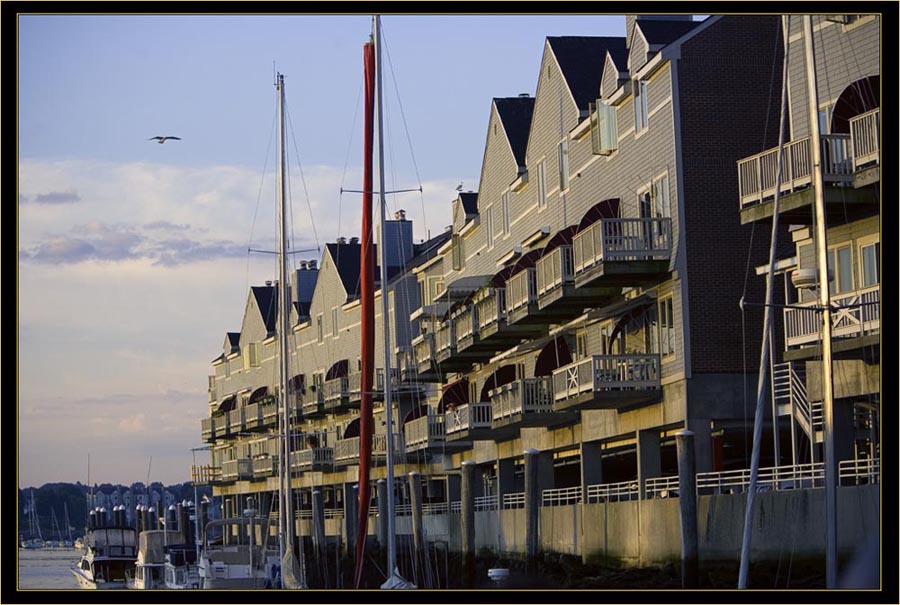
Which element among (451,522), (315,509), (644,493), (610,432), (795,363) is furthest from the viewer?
(315,509)

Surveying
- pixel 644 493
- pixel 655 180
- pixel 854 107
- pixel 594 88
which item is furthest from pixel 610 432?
pixel 854 107

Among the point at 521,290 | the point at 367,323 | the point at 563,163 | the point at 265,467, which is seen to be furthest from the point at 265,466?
the point at 367,323

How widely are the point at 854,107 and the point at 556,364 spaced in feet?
60.1

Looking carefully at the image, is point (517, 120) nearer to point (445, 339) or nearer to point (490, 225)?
point (490, 225)

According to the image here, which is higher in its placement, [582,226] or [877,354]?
[582,226]

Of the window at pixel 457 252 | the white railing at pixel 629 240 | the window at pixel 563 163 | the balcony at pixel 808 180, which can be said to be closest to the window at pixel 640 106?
the white railing at pixel 629 240

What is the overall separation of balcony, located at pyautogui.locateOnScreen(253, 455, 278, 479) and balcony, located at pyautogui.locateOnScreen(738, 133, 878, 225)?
59439 millimetres

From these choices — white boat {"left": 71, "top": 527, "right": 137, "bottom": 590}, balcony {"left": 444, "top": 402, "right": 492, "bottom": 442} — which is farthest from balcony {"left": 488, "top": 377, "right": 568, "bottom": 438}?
white boat {"left": 71, "top": 527, "right": 137, "bottom": 590}

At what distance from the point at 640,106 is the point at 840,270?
10821mm

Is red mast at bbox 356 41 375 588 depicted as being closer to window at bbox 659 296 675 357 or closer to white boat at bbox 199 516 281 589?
window at bbox 659 296 675 357

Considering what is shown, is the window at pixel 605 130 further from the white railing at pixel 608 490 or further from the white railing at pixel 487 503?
the white railing at pixel 487 503

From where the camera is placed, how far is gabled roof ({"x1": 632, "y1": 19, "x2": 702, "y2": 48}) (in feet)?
134

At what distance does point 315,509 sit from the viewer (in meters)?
66.6

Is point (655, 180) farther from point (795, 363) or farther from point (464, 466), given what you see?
point (464, 466)
